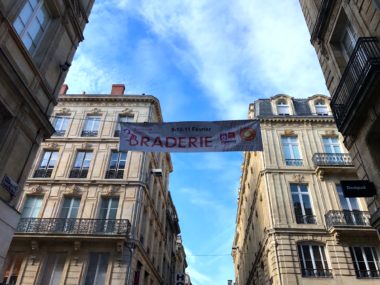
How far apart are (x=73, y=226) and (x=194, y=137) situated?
1230cm

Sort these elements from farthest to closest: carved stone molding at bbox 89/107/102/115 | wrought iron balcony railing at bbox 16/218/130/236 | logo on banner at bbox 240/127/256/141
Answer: carved stone molding at bbox 89/107/102/115 < wrought iron balcony railing at bbox 16/218/130/236 < logo on banner at bbox 240/127/256/141

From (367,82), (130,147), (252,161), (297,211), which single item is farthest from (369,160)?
(252,161)

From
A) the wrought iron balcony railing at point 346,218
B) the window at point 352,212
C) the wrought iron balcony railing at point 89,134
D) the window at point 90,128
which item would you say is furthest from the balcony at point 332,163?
the window at point 90,128

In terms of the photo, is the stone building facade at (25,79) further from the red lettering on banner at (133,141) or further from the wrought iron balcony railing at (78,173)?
the wrought iron balcony railing at (78,173)

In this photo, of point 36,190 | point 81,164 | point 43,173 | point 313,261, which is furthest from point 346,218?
point 43,173

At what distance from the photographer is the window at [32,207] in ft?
66.1

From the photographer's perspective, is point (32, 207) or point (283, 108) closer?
point (32, 207)

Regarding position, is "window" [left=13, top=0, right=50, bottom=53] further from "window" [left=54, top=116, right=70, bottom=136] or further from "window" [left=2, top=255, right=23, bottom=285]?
"window" [left=54, top=116, right=70, bottom=136]

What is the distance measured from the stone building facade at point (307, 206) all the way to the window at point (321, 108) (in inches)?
2.9

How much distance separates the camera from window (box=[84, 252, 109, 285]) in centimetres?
1759

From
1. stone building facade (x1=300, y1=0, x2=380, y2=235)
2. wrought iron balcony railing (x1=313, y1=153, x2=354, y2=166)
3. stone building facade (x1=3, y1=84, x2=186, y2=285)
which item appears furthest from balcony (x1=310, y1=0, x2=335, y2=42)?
wrought iron balcony railing (x1=313, y1=153, x2=354, y2=166)

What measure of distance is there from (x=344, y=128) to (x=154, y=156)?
18526 mm

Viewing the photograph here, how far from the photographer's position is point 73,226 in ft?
62.3

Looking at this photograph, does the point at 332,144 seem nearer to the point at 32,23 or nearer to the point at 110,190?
the point at 110,190
